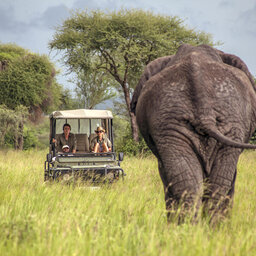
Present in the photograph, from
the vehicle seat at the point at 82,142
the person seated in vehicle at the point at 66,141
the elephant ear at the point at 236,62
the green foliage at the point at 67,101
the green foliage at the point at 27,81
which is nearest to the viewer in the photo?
the elephant ear at the point at 236,62

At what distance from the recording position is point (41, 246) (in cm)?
280

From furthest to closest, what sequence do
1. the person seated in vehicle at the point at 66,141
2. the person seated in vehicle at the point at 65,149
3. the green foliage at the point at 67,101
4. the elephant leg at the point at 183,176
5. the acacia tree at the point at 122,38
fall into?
the green foliage at the point at 67,101 < the acacia tree at the point at 122,38 < the person seated in vehicle at the point at 66,141 < the person seated in vehicle at the point at 65,149 < the elephant leg at the point at 183,176

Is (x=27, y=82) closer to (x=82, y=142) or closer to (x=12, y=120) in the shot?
(x=12, y=120)

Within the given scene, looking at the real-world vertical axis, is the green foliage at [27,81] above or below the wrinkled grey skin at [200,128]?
above

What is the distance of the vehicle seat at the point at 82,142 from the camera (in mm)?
9844

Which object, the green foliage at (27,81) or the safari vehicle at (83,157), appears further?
the green foliage at (27,81)

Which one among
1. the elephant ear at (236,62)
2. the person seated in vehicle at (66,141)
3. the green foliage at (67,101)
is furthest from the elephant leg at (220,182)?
the green foliage at (67,101)

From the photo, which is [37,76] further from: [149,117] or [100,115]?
[149,117]

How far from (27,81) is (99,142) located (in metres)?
18.1

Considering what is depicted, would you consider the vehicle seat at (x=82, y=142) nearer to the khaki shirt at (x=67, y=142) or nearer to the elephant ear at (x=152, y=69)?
the khaki shirt at (x=67, y=142)

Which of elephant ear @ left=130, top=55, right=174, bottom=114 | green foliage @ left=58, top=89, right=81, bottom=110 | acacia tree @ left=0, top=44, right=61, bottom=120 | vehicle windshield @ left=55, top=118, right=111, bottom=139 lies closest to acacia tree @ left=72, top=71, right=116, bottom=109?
green foliage @ left=58, top=89, right=81, bottom=110

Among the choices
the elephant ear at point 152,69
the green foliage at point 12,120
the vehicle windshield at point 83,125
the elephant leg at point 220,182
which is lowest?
the elephant leg at point 220,182

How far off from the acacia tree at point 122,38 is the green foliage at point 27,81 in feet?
12.1

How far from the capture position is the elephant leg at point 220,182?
11.2ft
